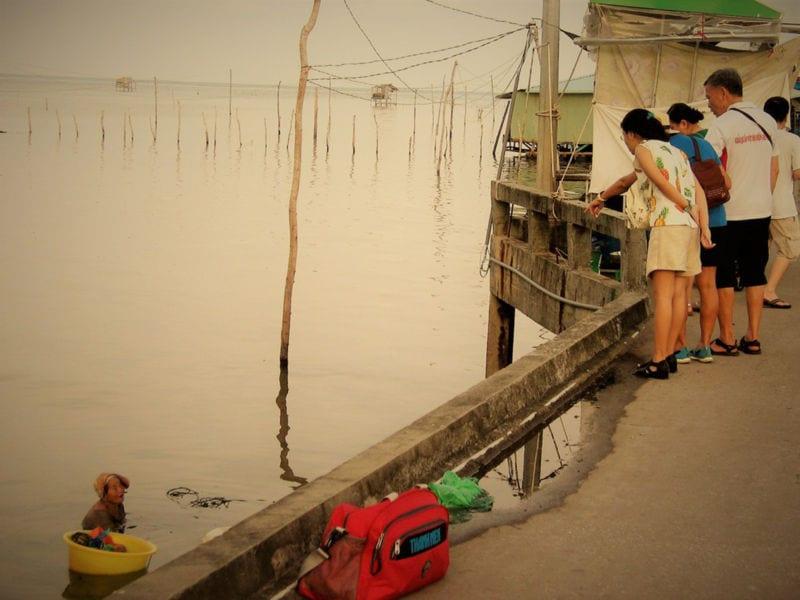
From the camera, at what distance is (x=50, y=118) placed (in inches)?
3964

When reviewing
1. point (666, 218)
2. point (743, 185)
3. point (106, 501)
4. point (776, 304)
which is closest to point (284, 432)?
point (106, 501)

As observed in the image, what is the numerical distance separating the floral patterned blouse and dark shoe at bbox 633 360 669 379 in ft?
3.28

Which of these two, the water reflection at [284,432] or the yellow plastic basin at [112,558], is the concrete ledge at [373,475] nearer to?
the yellow plastic basin at [112,558]

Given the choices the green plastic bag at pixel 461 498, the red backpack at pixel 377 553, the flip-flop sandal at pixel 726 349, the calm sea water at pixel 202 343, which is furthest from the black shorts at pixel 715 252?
the calm sea water at pixel 202 343

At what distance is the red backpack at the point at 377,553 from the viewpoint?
417cm

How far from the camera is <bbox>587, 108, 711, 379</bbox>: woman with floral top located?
7191 millimetres

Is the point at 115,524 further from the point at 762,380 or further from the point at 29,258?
the point at 29,258

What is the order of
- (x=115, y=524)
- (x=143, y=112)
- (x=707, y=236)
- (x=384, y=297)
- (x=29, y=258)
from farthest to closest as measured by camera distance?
(x=143, y=112) < (x=29, y=258) < (x=384, y=297) < (x=115, y=524) < (x=707, y=236)

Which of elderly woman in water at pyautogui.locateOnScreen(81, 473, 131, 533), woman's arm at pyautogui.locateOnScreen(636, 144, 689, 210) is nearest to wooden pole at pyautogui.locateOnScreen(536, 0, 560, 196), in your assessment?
woman's arm at pyautogui.locateOnScreen(636, 144, 689, 210)

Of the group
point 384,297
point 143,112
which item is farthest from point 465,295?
point 143,112

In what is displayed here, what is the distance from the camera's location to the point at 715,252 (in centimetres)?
795

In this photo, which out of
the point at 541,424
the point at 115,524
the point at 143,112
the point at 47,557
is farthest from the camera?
the point at 143,112

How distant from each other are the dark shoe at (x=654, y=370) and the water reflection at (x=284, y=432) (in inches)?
156

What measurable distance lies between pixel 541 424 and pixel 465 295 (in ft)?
56.5
